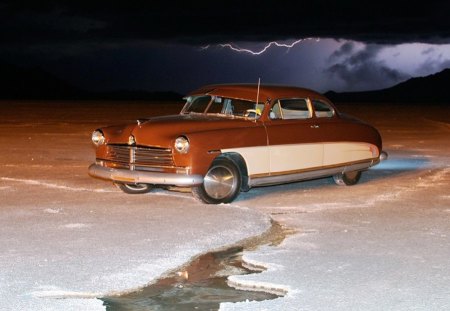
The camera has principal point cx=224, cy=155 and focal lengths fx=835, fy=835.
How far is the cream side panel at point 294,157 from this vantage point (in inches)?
465

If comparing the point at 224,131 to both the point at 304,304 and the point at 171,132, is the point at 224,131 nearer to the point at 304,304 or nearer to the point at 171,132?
the point at 171,132

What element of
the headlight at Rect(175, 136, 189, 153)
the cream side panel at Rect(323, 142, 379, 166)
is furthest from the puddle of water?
the cream side panel at Rect(323, 142, 379, 166)

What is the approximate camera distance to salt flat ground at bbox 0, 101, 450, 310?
6.52 metres

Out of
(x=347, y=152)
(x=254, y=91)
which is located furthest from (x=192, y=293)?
(x=347, y=152)

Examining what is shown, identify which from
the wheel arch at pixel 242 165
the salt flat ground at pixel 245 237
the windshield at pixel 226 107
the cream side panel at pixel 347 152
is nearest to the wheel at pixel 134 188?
the salt flat ground at pixel 245 237

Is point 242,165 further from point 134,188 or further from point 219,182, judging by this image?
point 134,188

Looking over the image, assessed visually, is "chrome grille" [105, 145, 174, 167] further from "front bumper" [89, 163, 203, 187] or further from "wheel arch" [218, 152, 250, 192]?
"wheel arch" [218, 152, 250, 192]

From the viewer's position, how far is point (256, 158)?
1157 centimetres

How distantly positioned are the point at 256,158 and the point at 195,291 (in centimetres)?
513

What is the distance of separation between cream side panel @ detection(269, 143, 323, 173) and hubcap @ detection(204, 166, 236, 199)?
2.55 feet

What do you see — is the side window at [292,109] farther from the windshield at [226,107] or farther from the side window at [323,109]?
the windshield at [226,107]

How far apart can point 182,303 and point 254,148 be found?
551 cm

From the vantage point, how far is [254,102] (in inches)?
472

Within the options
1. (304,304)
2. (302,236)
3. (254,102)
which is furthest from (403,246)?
(254,102)
